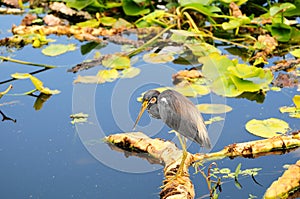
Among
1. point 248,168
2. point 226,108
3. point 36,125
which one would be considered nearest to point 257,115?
point 226,108

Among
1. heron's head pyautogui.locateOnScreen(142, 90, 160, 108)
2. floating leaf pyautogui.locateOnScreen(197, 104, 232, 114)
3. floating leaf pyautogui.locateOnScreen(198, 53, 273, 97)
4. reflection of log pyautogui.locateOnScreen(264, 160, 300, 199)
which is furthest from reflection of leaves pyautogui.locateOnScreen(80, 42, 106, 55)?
reflection of log pyautogui.locateOnScreen(264, 160, 300, 199)

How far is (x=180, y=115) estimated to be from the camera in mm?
1770

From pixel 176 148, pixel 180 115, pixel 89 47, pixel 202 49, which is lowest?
pixel 89 47

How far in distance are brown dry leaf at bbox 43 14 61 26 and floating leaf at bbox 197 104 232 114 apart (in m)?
1.33

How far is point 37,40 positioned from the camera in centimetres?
327

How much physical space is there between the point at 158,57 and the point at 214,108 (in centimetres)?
60

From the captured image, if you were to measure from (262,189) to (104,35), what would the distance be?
1622 mm

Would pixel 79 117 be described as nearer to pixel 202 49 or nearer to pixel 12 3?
pixel 202 49

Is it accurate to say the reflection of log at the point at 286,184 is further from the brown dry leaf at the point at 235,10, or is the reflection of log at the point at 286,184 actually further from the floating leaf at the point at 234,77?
the brown dry leaf at the point at 235,10

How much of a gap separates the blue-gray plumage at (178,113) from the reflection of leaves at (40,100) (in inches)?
35.6

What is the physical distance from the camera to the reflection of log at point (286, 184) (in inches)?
73.0

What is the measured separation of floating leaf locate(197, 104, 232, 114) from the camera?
2.45m

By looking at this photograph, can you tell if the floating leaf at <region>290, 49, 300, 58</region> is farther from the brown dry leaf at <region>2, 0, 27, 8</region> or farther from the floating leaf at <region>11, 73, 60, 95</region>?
the brown dry leaf at <region>2, 0, 27, 8</region>

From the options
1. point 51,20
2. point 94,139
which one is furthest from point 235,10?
point 94,139
